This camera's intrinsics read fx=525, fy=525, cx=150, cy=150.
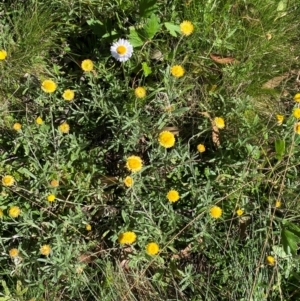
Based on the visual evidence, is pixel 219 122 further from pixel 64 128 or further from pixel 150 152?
pixel 64 128

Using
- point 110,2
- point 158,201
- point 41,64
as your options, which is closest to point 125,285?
point 158,201

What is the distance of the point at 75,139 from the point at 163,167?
1.41 feet

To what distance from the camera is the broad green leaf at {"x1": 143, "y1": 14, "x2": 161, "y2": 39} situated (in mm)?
2445

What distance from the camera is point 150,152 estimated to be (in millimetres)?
2477

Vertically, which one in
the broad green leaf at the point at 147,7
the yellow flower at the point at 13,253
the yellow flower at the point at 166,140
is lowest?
the yellow flower at the point at 13,253

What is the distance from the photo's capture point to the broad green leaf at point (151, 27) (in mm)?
2445

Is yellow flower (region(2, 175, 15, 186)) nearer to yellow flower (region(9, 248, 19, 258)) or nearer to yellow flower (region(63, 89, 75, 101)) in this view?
yellow flower (region(9, 248, 19, 258))

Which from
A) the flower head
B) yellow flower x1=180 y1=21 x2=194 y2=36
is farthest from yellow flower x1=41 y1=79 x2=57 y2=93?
the flower head

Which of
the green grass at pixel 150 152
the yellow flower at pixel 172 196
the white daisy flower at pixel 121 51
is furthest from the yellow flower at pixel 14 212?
the white daisy flower at pixel 121 51

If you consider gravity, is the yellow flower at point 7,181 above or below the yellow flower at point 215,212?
above

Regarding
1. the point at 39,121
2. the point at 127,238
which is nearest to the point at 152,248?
the point at 127,238

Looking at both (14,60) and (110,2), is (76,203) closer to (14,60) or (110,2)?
(14,60)

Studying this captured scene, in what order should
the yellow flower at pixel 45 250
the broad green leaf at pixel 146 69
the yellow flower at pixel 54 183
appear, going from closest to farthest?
the yellow flower at pixel 45 250 → the yellow flower at pixel 54 183 → the broad green leaf at pixel 146 69

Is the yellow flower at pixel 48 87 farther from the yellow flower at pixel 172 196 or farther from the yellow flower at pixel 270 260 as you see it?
the yellow flower at pixel 270 260
